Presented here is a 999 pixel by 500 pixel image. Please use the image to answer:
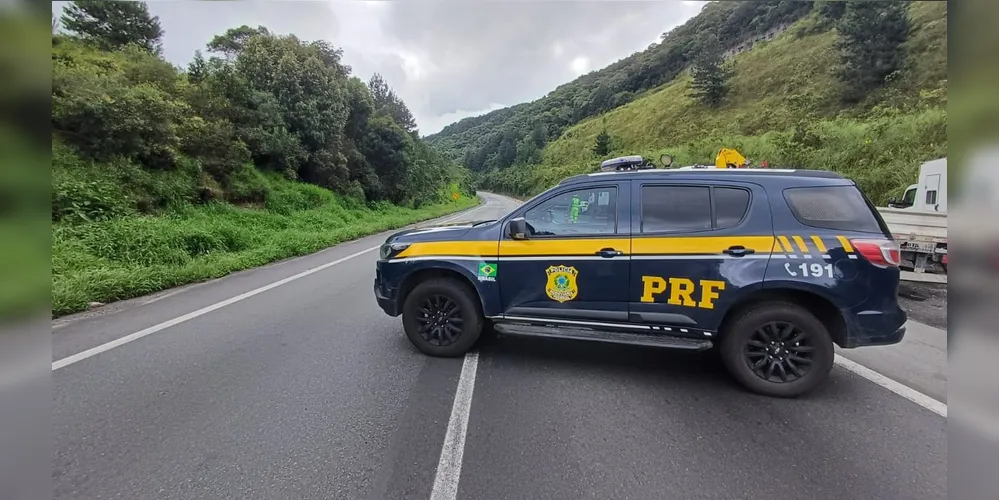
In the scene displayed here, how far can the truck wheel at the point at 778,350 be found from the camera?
3.46m

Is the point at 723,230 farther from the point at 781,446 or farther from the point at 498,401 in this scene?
the point at 498,401

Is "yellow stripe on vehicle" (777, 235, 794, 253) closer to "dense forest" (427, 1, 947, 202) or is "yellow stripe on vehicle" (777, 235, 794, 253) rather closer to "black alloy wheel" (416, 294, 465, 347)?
"dense forest" (427, 1, 947, 202)

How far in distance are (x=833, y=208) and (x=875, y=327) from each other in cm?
97

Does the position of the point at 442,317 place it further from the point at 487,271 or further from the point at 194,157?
the point at 194,157

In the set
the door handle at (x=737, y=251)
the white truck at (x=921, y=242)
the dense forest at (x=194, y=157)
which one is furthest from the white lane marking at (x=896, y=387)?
the dense forest at (x=194, y=157)

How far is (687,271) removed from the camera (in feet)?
11.9

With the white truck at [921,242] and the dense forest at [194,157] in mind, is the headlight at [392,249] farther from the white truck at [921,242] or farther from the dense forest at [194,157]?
the white truck at [921,242]

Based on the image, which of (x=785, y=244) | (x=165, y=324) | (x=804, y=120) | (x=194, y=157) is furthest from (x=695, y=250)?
(x=804, y=120)

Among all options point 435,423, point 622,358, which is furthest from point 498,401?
point 622,358

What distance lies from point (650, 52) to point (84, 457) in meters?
107

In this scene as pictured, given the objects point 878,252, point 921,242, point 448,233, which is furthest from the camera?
point 921,242

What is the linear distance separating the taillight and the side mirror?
2.55 meters

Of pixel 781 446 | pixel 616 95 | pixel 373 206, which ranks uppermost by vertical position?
pixel 616 95
